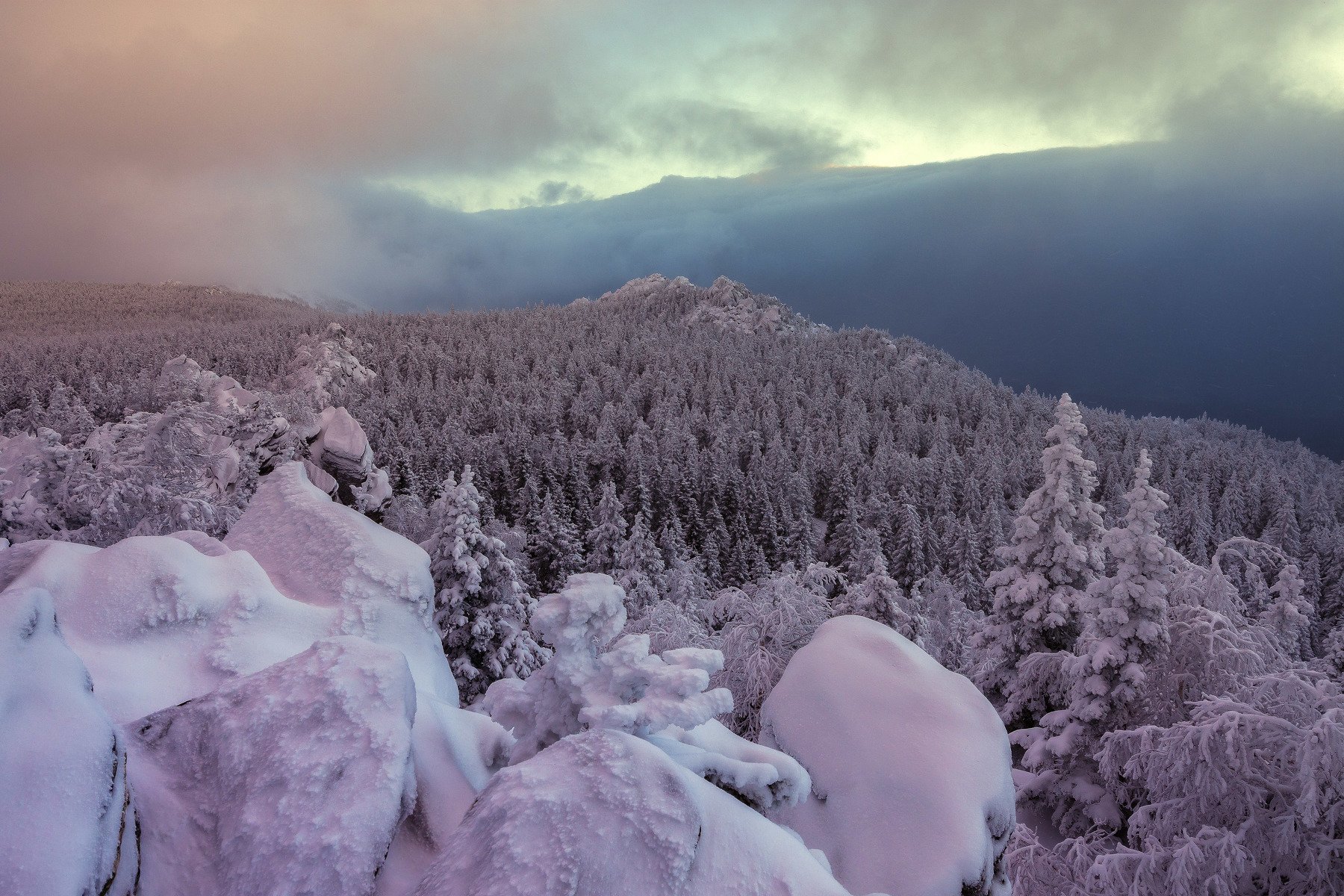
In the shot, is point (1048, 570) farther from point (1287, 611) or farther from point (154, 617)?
point (154, 617)

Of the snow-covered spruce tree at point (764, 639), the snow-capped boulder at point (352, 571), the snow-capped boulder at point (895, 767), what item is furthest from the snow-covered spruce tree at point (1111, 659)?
the snow-capped boulder at point (352, 571)

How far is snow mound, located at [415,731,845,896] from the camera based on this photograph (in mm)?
4422

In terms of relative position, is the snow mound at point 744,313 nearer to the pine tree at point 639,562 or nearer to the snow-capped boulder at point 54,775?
the pine tree at point 639,562

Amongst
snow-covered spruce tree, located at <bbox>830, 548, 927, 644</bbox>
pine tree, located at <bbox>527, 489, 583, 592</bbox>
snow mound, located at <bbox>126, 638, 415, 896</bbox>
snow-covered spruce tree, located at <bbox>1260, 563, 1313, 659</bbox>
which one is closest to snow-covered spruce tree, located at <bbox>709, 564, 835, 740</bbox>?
snow-covered spruce tree, located at <bbox>830, 548, 927, 644</bbox>

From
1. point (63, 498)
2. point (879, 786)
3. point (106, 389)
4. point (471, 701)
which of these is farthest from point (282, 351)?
point (879, 786)

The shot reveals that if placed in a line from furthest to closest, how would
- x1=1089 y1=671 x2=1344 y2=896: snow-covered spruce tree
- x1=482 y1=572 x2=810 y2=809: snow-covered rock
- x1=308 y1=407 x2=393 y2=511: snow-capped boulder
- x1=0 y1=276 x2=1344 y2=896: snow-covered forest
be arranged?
x1=308 y1=407 x2=393 y2=511: snow-capped boulder < x1=1089 y1=671 x2=1344 y2=896: snow-covered spruce tree < x1=482 y1=572 x2=810 y2=809: snow-covered rock < x1=0 y1=276 x2=1344 y2=896: snow-covered forest

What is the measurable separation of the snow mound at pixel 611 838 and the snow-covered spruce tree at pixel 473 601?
41.5 feet

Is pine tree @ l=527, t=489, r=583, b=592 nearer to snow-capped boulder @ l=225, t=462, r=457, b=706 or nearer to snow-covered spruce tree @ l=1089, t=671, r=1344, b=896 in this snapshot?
snow-capped boulder @ l=225, t=462, r=457, b=706

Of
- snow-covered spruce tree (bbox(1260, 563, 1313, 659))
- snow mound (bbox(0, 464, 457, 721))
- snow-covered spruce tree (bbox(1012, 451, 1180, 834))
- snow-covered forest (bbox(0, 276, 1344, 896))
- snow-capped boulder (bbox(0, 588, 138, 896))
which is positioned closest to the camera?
snow-capped boulder (bbox(0, 588, 138, 896))

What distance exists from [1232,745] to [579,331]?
386 ft

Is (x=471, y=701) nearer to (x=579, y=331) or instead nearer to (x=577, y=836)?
(x=577, y=836)

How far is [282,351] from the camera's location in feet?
295

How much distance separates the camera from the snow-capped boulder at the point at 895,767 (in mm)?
7480

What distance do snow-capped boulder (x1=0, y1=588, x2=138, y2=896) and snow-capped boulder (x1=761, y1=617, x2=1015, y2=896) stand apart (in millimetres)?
5699
